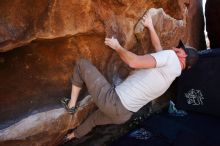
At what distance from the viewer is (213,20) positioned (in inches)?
249

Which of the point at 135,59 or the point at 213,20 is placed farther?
the point at 213,20

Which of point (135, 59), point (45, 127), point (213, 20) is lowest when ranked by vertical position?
point (45, 127)

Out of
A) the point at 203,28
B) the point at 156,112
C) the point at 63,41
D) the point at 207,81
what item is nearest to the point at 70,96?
the point at 63,41

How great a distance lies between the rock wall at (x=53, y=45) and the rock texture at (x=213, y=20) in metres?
2.57

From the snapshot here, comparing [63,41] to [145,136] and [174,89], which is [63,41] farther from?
[174,89]

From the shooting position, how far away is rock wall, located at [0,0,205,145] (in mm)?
3086

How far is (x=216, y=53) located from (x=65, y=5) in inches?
92.6

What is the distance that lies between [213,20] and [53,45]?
3800 millimetres

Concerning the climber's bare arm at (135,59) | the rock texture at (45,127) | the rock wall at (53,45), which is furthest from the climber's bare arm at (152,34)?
the rock texture at (45,127)

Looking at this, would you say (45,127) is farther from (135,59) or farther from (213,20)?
(213,20)

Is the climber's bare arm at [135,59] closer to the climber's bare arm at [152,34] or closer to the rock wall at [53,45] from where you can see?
the rock wall at [53,45]

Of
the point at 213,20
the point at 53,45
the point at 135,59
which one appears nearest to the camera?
the point at 135,59

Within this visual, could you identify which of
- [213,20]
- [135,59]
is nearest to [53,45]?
[135,59]

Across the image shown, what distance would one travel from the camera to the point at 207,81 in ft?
15.0
